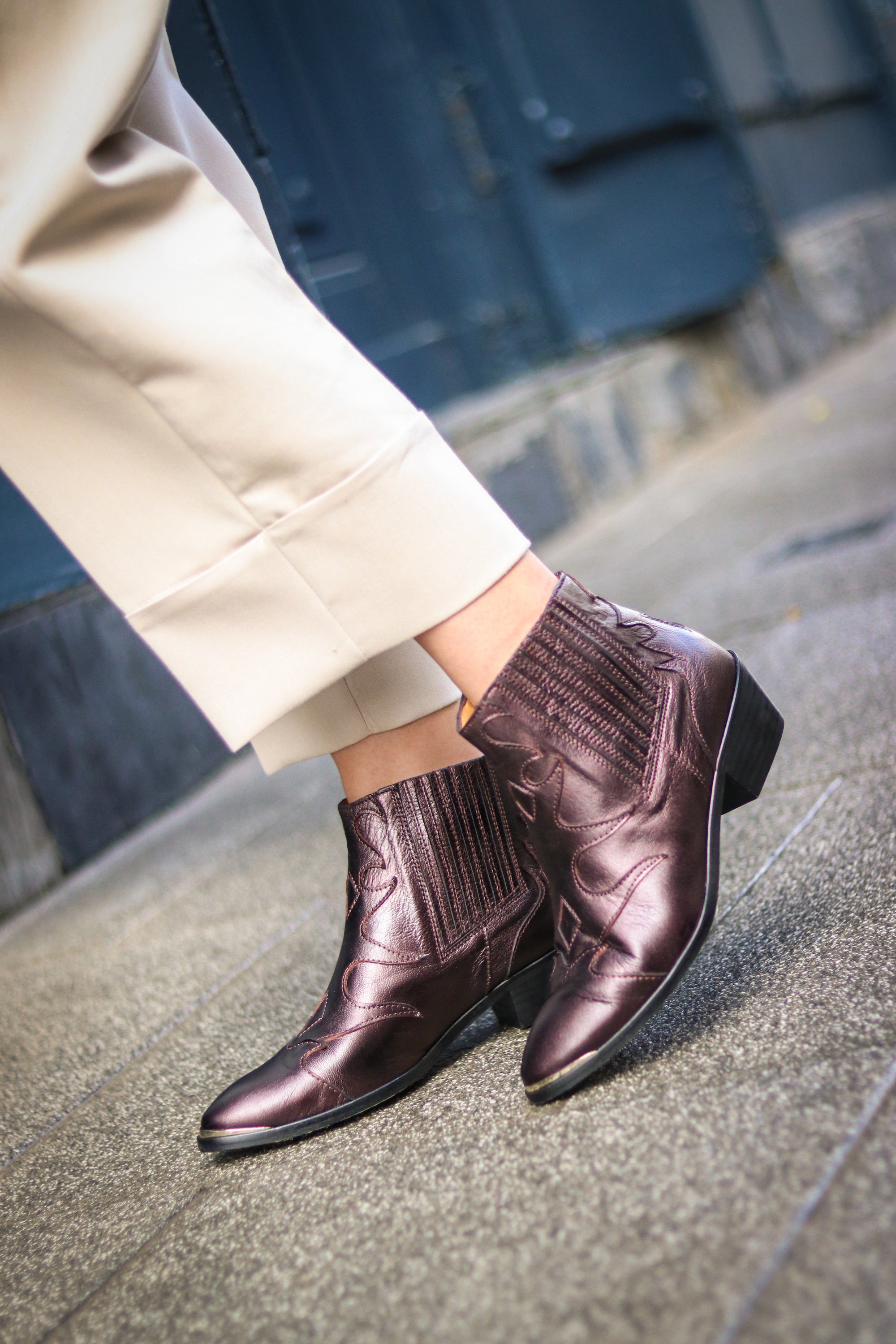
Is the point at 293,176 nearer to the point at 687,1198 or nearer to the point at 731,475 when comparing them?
the point at 731,475

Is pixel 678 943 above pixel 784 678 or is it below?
above

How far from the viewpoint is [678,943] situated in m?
0.94

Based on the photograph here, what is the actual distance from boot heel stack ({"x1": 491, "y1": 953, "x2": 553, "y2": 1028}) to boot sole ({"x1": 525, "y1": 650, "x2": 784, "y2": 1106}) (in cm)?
15

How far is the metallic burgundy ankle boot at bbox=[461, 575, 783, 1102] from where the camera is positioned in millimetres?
927

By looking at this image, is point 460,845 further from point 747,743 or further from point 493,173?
point 493,173

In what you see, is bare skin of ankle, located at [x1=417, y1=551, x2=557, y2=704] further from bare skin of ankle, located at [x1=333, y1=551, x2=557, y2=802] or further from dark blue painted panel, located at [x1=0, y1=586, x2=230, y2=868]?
dark blue painted panel, located at [x1=0, y1=586, x2=230, y2=868]

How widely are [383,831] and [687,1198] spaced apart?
44 centimetres

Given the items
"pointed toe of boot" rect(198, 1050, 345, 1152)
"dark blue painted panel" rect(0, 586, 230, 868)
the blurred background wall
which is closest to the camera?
"pointed toe of boot" rect(198, 1050, 345, 1152)

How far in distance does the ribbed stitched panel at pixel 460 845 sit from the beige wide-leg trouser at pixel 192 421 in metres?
0.18

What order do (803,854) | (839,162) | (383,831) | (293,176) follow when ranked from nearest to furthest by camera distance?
(383,831)
(803,854)
(293,176)
(839,162)

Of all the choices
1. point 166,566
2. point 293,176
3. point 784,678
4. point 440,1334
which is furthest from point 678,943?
point 293,176

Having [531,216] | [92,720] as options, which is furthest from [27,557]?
[531,216]

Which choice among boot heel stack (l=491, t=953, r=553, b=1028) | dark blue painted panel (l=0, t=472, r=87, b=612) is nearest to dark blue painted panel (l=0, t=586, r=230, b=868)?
dark blue painted panel (l=0, t=472, r=87, b=612)

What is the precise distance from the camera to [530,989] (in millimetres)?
1111
